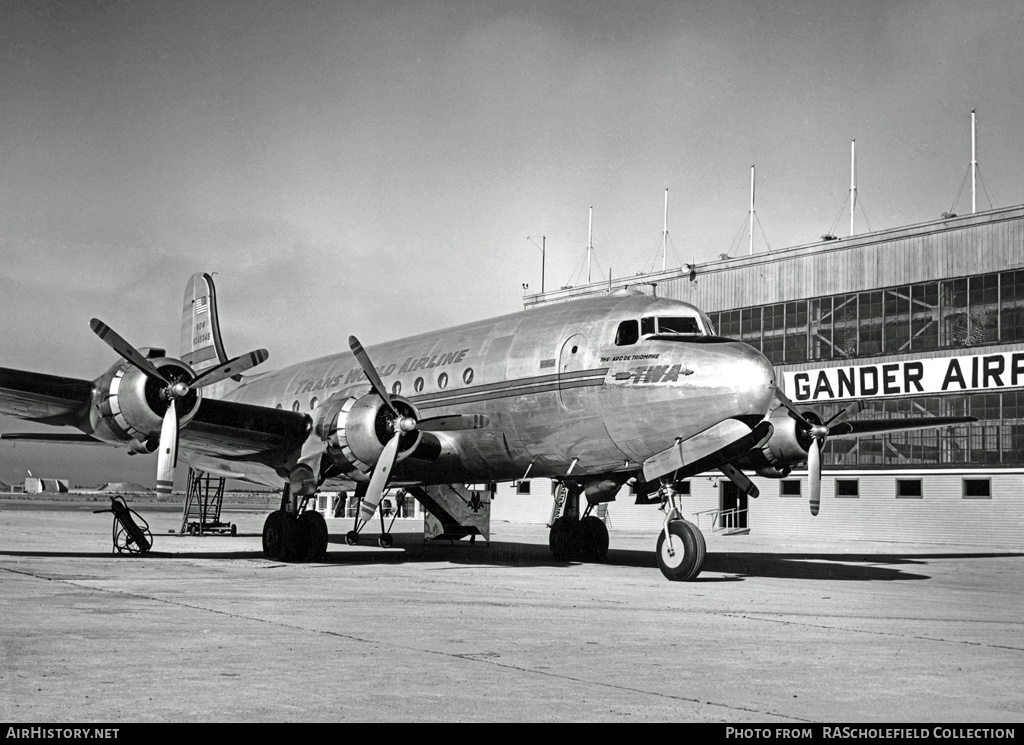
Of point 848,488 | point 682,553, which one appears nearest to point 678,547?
point 682,553

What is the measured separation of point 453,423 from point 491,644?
8.77 m

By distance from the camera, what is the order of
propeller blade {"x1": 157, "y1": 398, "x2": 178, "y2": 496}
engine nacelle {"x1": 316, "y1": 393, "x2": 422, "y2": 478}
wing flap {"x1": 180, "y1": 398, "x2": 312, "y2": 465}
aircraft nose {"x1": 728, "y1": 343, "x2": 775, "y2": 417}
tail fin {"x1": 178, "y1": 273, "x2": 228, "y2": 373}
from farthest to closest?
tail fin {"x1": 178, "y1": 273, "x2": 228, "y2": 373} < wing flap {"x1": 180, "y1": 398, "x2": 312, "y2": 465} < engine nacelle {"x1": 316, "y1": 393, "x2": 422, "y2": 478} < propeller blade {"x1": 157, "y1": 398, "x2": 178, "y2": 496} < aircraft nose {"x1": 728, "y1": 343, "x2": 775, "y2": 417}

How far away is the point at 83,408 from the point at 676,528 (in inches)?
376

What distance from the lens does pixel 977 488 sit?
101 feet

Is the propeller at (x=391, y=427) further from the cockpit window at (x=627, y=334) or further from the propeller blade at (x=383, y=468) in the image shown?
the cockpit window at (x=627, y=334)

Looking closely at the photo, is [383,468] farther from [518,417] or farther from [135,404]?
[135,404]

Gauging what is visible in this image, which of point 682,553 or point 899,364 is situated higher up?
point 899,364

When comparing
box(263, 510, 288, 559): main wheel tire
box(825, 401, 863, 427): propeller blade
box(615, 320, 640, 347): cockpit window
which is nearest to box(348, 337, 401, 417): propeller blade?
box(263, 510, 288, 559): main wheel tire

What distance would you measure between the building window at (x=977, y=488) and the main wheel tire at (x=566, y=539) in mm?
17023

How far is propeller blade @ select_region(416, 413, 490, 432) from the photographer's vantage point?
1656 centimetres

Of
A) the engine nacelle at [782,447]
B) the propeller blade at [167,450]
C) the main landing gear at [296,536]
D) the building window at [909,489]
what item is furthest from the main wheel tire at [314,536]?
the building window at [909,489]

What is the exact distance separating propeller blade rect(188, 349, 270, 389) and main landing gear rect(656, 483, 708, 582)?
261 inches

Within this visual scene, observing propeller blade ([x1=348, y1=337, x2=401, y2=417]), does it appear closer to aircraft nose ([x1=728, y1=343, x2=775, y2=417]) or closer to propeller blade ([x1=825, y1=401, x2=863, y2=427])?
aircraft nose ([x1=728, y1=343, x2=775, y2=417])

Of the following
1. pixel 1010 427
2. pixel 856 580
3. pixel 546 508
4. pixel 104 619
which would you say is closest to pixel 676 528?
pixel 856 580
